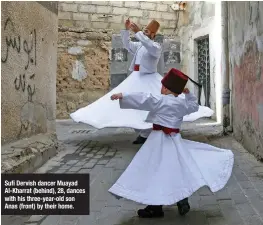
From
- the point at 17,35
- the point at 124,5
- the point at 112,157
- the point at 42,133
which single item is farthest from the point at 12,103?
the point at 124,5

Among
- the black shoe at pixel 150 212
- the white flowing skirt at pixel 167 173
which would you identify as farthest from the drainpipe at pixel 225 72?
the black shoe at pixel 150 212

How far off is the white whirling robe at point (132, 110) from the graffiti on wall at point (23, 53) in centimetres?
124

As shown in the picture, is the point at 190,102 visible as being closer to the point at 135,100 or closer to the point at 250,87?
the point at 135,100

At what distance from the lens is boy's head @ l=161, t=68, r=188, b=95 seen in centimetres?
258

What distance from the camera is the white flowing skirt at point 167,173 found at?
2.39m

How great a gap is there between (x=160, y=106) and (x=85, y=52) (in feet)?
25.0

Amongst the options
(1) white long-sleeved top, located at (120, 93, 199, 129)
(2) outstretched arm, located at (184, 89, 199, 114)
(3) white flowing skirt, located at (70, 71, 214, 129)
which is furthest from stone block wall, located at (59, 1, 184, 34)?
(1) white long-sleeved top, located at (120, 93, 199, 129)

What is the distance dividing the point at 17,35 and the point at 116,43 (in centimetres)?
669

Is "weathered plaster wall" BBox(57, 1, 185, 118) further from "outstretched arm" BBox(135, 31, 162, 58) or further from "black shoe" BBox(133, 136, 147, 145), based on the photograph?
"outstretched arm" BBox(135, 31, 162, 58)

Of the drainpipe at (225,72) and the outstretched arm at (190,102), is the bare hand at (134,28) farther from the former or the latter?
the outstretched arm at (190,102)

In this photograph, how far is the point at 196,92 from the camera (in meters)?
9.42

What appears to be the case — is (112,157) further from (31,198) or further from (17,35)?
(31,198)

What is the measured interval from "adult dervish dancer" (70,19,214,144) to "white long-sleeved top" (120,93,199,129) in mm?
2157

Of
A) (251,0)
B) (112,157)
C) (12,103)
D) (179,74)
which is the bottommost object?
(112,157)
